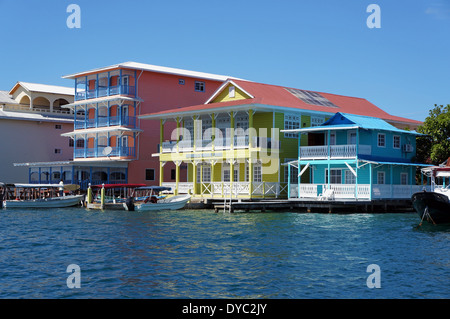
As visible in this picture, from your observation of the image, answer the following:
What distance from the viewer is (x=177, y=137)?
4747cm

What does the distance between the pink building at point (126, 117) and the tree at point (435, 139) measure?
20.0 metres

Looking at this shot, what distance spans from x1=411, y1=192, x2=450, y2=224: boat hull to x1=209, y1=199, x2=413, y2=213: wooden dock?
17.8 feet

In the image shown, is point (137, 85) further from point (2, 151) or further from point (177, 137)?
point (2, 151)

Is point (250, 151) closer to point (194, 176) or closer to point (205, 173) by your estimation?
point (194, 176)

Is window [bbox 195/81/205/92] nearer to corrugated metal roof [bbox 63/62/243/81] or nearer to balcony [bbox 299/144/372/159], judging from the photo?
corrugated metal roof [bbox 63/62/243/81]

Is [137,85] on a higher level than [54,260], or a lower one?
higher

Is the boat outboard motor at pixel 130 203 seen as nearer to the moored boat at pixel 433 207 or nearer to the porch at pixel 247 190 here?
the porch at pixel 247 190

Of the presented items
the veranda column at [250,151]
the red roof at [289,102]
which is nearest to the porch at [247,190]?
the veranda column at [250,151]

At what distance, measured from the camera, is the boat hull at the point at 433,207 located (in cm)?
3078

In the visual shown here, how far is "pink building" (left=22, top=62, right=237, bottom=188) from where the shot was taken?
177ft

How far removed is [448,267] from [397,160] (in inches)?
890

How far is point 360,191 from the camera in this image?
37000 mm

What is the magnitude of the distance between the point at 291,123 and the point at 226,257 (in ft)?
78.0
